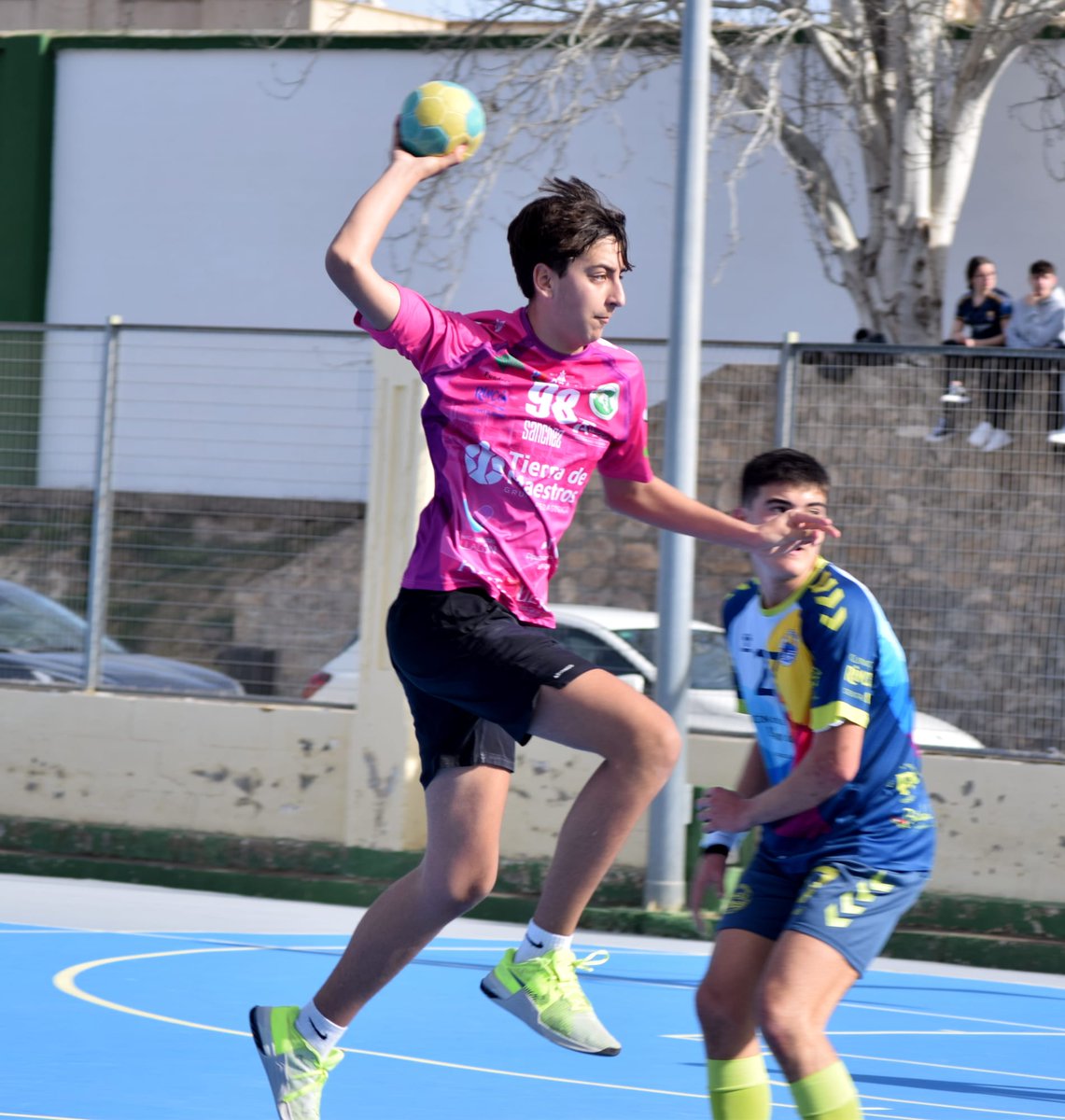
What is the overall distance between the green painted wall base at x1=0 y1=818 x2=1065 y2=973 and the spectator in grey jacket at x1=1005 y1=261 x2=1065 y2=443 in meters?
5.19

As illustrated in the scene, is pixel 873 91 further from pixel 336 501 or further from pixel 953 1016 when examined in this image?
pixel 953 1016

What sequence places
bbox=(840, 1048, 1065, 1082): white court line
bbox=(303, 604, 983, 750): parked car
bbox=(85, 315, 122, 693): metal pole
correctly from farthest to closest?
bbox=(85, 315, 122, 693): metal pole
bbox=(303, 604, 983, 750): parked car
bbox=(840, 1048, 1065, 1082): white court line

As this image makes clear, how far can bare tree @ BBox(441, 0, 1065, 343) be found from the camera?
14453 mm

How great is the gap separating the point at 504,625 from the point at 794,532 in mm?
723

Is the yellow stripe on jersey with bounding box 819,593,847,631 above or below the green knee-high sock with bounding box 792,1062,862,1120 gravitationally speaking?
above

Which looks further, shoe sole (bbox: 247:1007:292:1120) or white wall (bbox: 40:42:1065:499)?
white wall (bbox: 40:42:1065:499)

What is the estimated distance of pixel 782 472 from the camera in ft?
15.6

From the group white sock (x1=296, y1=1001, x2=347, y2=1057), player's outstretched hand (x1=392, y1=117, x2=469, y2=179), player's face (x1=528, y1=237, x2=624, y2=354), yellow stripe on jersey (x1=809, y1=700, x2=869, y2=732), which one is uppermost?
player's outstretched hand (x1=392, y1=117, x2=469, y2=179)

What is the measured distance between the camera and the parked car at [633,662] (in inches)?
387

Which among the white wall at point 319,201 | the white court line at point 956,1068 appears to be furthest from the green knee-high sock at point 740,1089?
the white wall at point 319,201

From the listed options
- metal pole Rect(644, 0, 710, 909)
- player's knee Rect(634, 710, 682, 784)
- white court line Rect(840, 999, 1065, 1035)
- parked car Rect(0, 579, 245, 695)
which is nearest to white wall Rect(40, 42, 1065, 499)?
parked car Rect(0, 579, 245, 695)

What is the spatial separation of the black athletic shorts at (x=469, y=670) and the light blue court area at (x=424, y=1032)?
1.46 metres

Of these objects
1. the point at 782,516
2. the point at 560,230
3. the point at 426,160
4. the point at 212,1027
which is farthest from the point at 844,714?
the point at 212,1027

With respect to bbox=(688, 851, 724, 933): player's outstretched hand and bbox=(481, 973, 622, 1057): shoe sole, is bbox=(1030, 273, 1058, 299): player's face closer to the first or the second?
bbox=(688, 851, 724, 933): player's outstretched hand
